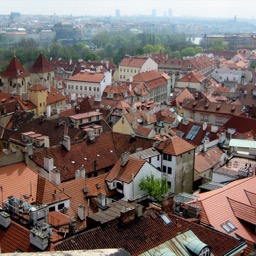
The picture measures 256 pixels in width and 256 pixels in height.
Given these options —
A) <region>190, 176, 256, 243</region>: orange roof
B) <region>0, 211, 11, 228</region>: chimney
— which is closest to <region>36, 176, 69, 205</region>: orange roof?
<region>0, 211, 11, 228</region>: chimney

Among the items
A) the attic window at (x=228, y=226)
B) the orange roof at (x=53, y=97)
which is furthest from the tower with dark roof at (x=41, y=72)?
the attic window at (x=228, y=226)

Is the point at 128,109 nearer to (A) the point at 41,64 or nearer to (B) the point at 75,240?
(A) the point at 41,64

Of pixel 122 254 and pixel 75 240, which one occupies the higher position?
pixel 122 254

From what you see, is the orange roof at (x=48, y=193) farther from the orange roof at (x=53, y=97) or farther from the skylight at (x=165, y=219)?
the orange roof at (x=53, y=97)

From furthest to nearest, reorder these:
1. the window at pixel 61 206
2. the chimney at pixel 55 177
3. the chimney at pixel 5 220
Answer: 1. the chimney at pixel 55 177
2. the window at pixel 61 206
3. the chimney at pixel 5 220

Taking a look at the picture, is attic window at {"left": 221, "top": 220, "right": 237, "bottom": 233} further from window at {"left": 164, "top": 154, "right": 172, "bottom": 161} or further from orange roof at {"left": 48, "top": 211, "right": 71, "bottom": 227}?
window at {"left": 164, "top": 154, "right": 172, "bottom": 161}

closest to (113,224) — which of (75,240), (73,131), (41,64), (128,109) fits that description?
(75,240)
